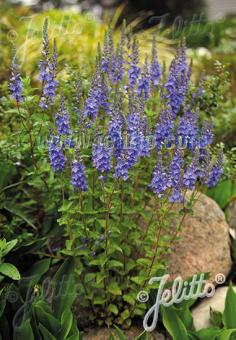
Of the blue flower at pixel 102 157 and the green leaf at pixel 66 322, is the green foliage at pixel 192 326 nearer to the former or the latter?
the green leaf at pixel 66 322

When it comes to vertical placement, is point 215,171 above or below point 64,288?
above

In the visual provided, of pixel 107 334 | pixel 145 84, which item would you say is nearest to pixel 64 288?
pixel 107 334

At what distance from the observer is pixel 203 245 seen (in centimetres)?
427

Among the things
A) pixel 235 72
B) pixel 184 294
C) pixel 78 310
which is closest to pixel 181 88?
pixel 184 294

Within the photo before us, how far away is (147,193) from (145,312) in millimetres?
805

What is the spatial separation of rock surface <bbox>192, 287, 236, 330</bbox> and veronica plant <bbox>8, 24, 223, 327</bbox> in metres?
0.46

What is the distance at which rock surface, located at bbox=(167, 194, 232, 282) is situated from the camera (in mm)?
4113

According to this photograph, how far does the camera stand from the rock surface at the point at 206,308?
3827mm

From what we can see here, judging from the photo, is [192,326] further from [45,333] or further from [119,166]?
[119,166]

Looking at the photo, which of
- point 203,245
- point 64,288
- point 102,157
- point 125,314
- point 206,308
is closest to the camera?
point 102,157

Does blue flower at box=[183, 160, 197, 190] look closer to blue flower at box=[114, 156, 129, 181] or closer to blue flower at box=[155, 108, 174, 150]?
blue flower at box=[155, 108, 174, 150]

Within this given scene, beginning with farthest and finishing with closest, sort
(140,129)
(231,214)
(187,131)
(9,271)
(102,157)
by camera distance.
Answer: (231,214) < (187,131) < (9,271) < (140,129) < (102,157)

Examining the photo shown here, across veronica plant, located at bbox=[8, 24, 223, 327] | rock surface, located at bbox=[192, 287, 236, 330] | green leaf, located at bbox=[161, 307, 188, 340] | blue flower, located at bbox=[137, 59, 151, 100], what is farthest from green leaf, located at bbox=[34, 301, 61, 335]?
blue flower, located at bbox=[137, 59, 151, 100]

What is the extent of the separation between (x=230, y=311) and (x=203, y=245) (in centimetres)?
82
